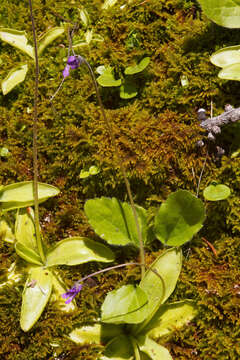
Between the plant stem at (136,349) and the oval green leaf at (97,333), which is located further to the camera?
the oval green leaf at (97,333)

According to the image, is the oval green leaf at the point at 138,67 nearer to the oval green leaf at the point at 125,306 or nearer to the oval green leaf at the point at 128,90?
the oval green leaf at the point at 128,90

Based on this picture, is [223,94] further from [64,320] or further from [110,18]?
[64,320]

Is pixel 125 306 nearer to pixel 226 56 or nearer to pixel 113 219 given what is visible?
pixel 113 219

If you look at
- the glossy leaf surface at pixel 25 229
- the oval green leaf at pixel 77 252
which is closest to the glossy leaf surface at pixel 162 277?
the oval green leaf at pixel 77 252

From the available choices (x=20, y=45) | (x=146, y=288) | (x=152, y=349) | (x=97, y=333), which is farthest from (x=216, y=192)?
(x=20, y=45)

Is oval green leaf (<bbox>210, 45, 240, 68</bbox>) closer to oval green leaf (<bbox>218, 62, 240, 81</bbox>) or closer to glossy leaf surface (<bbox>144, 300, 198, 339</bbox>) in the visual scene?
oval green leaf (<bbox>218, 62, 240, 81</bbox>)

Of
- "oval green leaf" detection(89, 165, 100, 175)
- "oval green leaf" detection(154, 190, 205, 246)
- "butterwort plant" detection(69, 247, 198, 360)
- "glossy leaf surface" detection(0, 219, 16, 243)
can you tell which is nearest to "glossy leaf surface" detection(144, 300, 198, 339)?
"butterwort plant" detection(69, 247, 198, 360)

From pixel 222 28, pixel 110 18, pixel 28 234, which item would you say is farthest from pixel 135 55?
pixel 28 234
